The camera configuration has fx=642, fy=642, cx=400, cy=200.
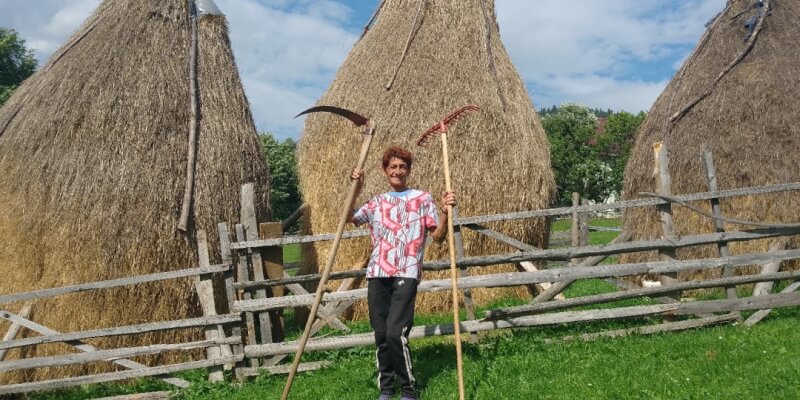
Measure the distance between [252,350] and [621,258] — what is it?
7.51 metres

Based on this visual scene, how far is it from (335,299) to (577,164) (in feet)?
95.7

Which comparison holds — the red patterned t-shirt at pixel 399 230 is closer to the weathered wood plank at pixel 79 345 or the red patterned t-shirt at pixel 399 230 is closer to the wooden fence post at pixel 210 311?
the wooden fence post at pixel 210 311

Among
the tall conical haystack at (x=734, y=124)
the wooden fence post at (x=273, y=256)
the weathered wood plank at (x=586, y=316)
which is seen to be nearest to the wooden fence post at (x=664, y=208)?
the weathered wood plank at (x=586, y=316)

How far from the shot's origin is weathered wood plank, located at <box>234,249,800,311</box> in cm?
597

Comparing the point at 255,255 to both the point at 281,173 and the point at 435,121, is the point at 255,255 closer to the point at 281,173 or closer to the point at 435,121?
the point at 435,121

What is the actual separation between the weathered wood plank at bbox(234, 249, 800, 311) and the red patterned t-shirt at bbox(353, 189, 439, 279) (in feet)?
4.09

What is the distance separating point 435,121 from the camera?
9.20 meters

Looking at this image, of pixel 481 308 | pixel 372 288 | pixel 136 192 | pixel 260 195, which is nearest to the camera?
pixel 372 288

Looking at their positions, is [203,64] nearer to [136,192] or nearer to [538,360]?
[136,192]

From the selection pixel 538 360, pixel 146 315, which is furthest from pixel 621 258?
pixel 146 315

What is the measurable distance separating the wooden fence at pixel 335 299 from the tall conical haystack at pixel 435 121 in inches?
95.4

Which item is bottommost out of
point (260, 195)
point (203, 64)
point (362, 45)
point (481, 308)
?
point (481, 308)

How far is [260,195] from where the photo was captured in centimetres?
823

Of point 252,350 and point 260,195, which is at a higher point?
point 260,195
